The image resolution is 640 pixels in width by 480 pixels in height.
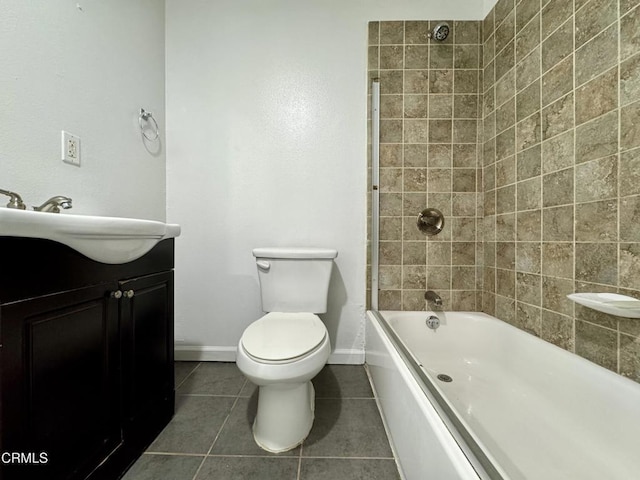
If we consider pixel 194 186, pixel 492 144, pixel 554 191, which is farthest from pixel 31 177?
pixel 492 144

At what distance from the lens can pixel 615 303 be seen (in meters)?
0.71

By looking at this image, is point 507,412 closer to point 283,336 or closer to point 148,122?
point 283,336

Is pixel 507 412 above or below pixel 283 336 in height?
below

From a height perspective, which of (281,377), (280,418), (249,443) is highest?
(281,377)

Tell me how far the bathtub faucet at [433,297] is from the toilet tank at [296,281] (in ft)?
1.94

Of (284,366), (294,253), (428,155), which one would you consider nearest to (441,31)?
(428,155)

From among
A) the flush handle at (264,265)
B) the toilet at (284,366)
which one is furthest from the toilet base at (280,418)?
the flush handle at (264,265)

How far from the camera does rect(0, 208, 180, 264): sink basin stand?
515mm

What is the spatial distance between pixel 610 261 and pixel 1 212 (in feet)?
5.18

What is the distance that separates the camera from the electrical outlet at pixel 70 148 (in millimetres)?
1012

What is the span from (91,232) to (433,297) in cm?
150

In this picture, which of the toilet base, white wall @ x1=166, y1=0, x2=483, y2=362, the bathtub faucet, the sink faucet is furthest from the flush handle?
the bathtub faucet

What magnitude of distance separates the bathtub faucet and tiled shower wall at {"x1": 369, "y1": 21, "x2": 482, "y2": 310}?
0.07 metres

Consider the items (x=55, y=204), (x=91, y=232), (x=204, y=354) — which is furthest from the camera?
(x=204, y=354)
